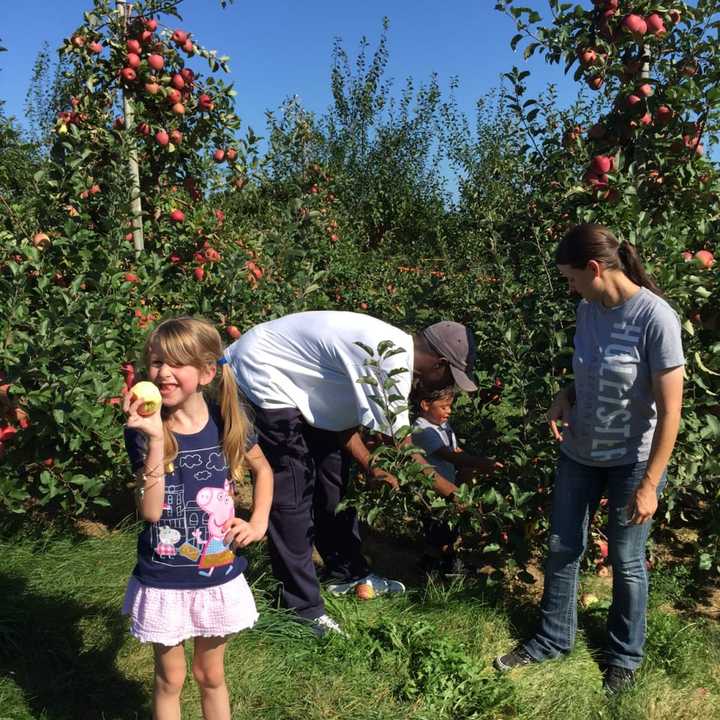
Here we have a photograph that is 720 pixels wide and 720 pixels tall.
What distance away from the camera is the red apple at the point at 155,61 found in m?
3.79

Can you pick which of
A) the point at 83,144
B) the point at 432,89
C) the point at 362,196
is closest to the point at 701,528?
the point at 83,144

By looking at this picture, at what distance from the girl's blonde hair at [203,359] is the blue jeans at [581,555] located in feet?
3.65

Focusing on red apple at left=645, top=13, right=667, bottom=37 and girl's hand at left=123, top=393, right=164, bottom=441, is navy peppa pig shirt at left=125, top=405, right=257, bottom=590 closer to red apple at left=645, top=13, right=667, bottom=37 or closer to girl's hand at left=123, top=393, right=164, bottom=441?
girl's hand at left=123, top=393, right=164, bottom=441

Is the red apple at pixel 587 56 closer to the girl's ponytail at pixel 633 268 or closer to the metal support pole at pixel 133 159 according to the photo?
the girl's ponytail at pixel 633 268

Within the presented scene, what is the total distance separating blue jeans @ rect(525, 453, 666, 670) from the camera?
7.27 feet

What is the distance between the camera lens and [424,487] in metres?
2.46

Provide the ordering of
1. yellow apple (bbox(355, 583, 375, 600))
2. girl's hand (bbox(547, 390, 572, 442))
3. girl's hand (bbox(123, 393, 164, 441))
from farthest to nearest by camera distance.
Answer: yellow apple (bbox(355, 583, 375, 600)) < girl's hand (bbox(547, 390, 572, 442)) < girl's hand (bbox(123, 393, 164, 441))

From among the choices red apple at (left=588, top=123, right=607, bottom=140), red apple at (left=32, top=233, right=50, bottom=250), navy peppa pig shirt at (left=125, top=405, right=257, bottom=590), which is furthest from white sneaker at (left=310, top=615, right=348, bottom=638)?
red apple at (left=588, top=123, right=607, bottom=140)

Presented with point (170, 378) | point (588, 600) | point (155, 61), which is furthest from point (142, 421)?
point (155, 61)

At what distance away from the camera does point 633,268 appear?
2125 millimetres

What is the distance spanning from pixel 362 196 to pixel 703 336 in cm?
942

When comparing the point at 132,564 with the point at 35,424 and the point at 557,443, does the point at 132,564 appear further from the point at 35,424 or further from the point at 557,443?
the point at 557,443

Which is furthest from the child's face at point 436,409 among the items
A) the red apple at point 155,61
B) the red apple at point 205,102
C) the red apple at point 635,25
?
the red apple at point 155,61

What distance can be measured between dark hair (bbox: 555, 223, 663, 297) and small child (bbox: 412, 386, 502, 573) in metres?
0.89
